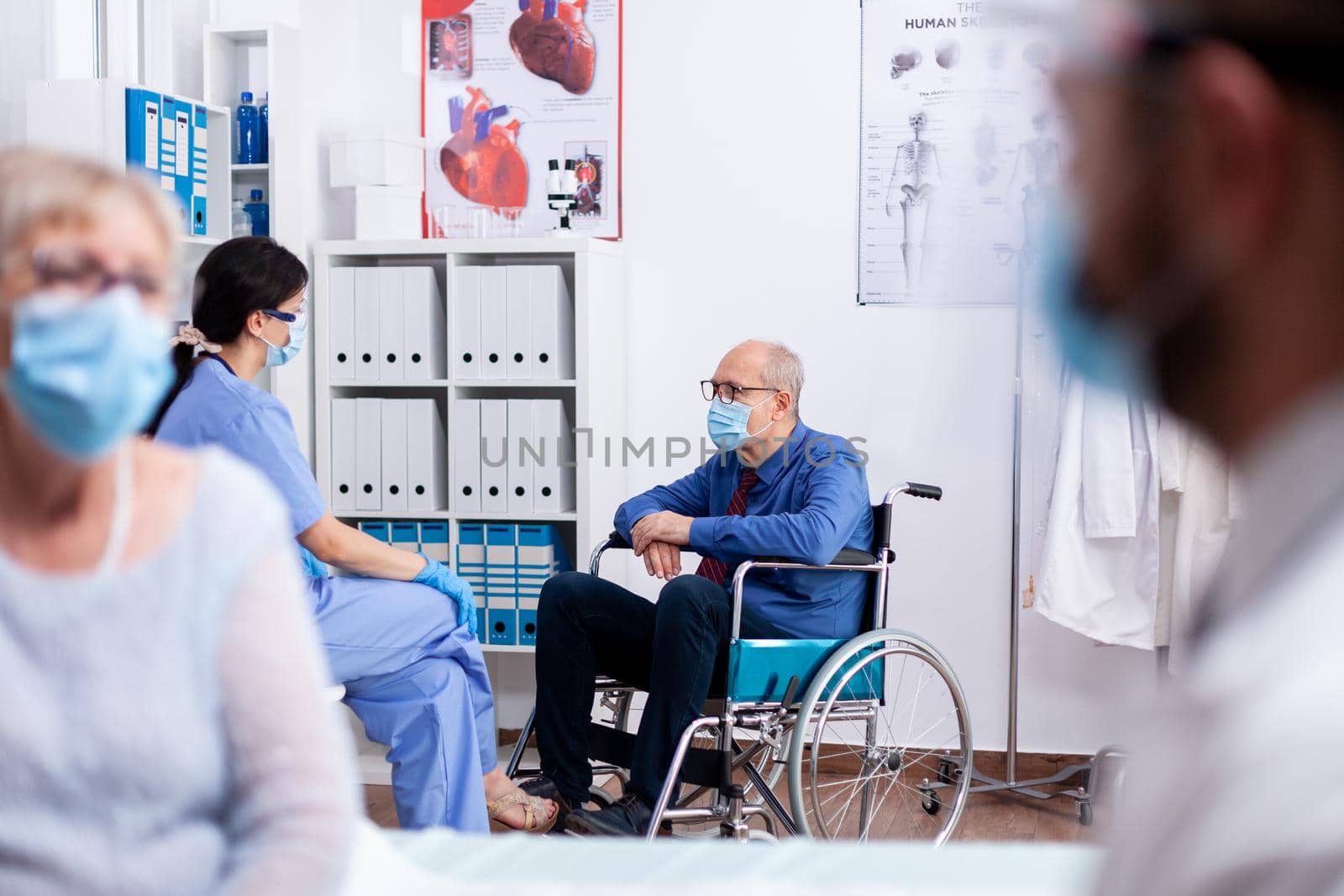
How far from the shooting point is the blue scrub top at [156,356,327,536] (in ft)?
8.08

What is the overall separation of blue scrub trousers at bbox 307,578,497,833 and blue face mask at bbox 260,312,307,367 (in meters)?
0.49

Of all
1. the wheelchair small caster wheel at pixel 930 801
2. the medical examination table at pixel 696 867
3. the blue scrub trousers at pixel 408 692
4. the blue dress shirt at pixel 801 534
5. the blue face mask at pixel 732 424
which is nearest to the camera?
the medical examination table at pixel 696 867

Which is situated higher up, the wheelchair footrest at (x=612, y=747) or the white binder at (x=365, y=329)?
the white binder at (x=365, y=329)

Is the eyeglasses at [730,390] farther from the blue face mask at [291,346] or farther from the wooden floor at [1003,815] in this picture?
the wooden floor at [1003,815]

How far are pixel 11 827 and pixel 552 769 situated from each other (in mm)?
1984

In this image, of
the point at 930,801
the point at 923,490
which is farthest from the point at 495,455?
the point at 930,801

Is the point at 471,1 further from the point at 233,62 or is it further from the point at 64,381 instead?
the point at 64,381

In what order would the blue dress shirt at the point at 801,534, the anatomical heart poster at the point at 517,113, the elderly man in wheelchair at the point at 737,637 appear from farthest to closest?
the anatomical heart poster at the point at 517,113 → the blue dress shirt at the point at 801,534 → the elderly man in wheelchair at the point at 737,637

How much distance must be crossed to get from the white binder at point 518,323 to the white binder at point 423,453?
26 centimetres

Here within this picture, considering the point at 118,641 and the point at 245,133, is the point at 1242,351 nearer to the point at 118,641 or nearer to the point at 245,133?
the point at 118,641

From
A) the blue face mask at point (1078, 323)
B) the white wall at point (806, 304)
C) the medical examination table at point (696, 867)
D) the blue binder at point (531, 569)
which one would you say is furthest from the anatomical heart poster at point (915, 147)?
the blue face mask at point (1078, 323)

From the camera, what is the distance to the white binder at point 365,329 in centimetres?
373

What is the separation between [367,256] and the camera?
3.94m

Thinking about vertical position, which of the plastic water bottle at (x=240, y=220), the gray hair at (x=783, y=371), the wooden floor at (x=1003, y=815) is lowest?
the wooden floor at (x=1003, y=815)
